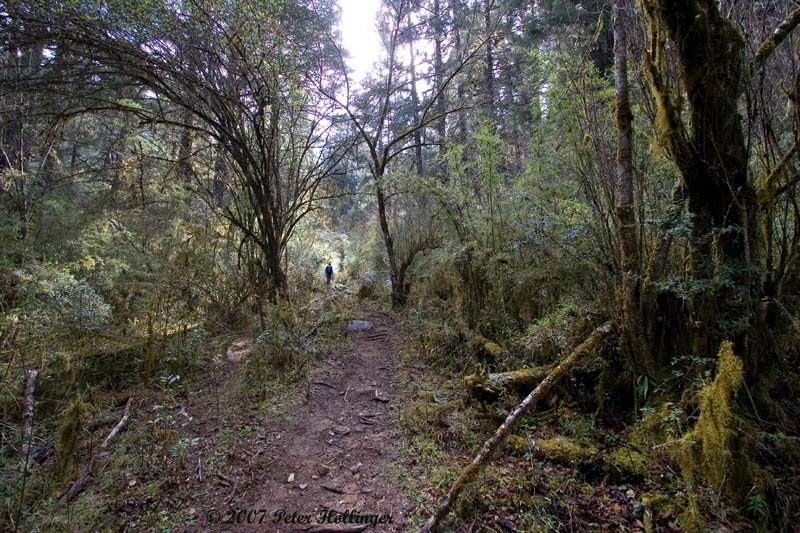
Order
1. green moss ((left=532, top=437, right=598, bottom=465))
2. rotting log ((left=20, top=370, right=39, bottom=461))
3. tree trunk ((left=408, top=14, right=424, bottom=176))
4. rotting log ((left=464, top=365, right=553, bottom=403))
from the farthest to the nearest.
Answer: tree trunk ((left=408, top=14, right=424, bottom=176)), rotting log ((left=464, top=365, right=553, bottom=403)), rotting log ((left=20, top=370, right=39, bottom=461)), green moss ((left=532, top=437, right=598, bottom=465))

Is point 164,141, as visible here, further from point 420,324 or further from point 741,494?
point 741,494

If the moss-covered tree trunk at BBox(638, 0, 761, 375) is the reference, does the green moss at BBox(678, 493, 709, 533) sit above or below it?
below

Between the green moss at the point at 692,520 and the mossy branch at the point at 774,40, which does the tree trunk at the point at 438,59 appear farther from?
the green moss at the point at 692,520

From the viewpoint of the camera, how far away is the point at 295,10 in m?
6.49

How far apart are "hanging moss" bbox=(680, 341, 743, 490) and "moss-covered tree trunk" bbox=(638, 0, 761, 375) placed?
0.53 meters

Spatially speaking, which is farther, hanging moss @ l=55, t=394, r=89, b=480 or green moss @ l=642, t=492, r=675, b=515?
hanging moss @ l=55, t=394, r=89, b=480

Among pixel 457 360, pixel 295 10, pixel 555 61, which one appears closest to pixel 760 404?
pixel 457 360

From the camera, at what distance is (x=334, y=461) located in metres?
3.05

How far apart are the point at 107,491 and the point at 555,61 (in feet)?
19.9

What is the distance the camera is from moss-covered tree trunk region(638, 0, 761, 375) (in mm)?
2361

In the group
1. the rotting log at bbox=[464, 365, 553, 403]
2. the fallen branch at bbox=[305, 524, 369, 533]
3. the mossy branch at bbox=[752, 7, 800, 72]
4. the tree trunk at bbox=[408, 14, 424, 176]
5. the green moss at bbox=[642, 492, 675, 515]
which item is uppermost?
the tree trunk at bbox=[408, 14, 424, 176]

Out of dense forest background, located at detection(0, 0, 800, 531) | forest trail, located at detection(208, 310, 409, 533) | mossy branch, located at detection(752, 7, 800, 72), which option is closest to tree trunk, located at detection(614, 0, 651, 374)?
dense forest background, located at detection(0, 0, 800, 531)

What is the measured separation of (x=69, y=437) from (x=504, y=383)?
157 inches

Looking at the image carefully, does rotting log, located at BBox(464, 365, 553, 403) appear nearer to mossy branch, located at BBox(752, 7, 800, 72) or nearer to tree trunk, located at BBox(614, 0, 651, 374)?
tree trunk, located at BBox(614, 0, 651, 374)
